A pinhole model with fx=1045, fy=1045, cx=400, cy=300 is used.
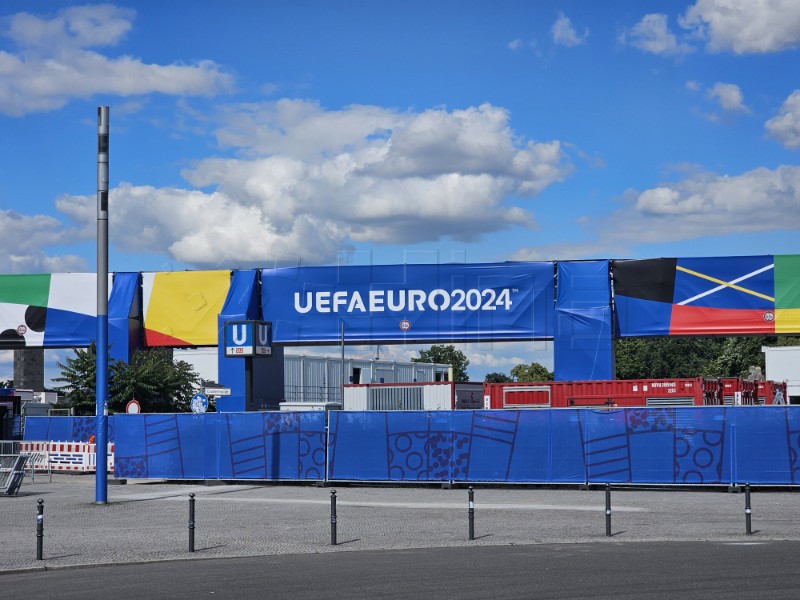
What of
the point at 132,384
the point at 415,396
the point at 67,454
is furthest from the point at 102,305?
the point at 132,384

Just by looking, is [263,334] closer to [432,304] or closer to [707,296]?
[432,304]

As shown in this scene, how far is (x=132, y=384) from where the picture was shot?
2045 inches

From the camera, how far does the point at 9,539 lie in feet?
65.1

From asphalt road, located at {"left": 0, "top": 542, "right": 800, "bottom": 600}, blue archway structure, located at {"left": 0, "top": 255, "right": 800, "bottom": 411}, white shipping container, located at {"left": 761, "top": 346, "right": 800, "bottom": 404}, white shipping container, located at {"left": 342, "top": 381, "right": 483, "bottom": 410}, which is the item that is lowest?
asphalt road, located at {"left": 0, "top": 542, "right": 800, "bottom": 600}

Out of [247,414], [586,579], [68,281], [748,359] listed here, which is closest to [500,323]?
[247,414]

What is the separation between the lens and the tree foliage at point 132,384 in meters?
52.1

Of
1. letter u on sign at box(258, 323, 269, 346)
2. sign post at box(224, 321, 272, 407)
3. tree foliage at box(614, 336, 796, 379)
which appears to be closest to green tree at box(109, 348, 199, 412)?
sign post at box(224, 321, 272, 407)

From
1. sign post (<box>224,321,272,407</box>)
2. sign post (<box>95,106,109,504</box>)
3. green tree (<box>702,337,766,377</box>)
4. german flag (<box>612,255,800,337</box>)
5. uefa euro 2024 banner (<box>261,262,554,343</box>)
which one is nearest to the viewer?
sign post (<box>95,106,109,504</box>)

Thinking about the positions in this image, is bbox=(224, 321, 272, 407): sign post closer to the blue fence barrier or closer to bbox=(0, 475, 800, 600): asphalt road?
the blue fence barrier

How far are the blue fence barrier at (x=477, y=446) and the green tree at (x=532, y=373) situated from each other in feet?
266

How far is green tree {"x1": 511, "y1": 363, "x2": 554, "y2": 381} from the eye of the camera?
114000 millimetres

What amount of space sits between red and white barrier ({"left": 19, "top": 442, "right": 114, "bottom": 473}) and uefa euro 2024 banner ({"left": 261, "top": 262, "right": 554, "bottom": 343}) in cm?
846

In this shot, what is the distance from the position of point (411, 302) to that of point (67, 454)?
1463cm

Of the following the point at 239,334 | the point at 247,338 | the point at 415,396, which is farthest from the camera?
the point at 415,396
